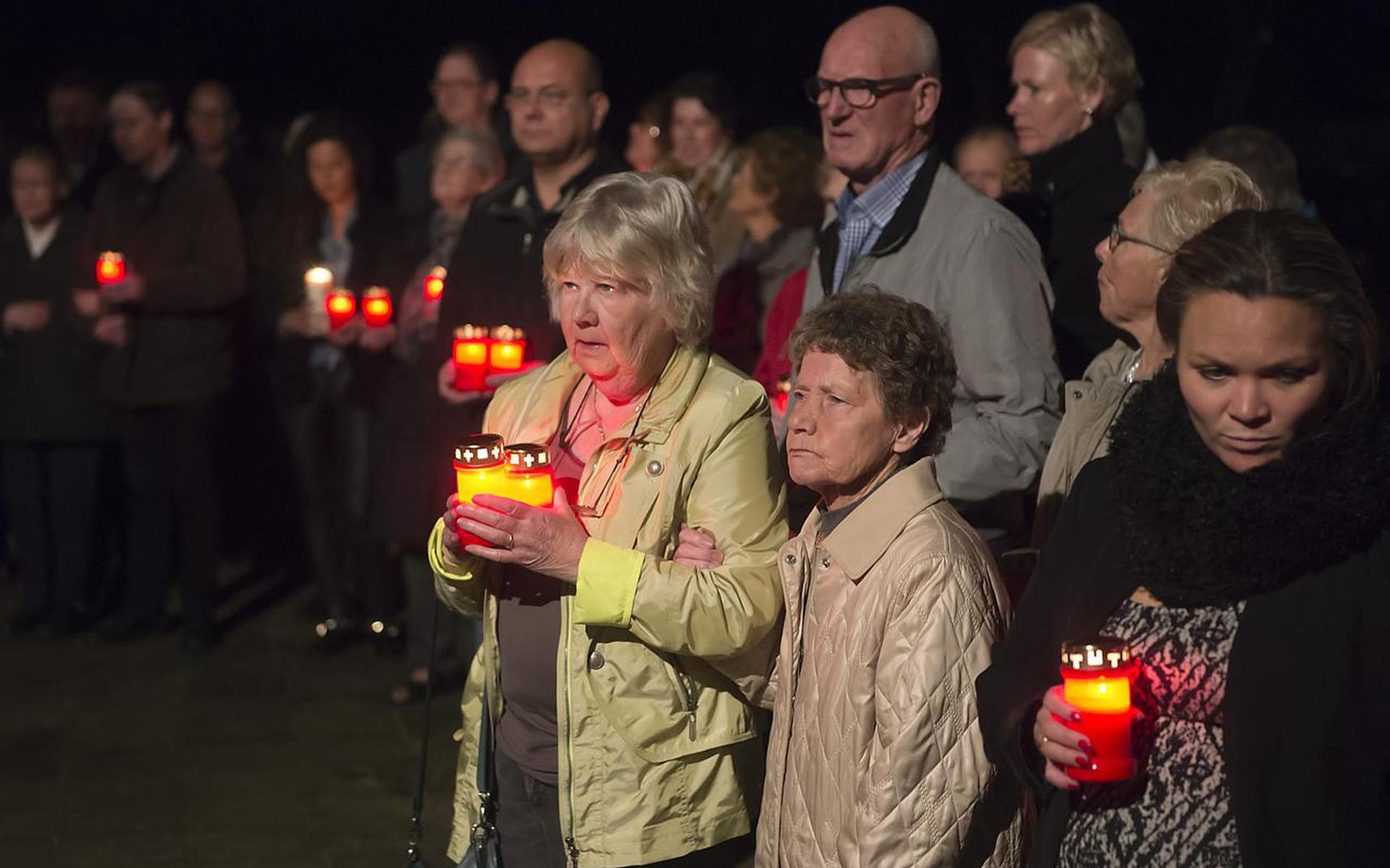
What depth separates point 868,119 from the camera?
4.11 meters

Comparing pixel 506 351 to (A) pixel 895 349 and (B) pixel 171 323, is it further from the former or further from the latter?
(B) pixel 171 323

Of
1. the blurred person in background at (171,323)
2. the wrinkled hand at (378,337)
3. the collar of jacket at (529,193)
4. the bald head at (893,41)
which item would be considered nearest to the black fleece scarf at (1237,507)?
the bald head at (893,41)

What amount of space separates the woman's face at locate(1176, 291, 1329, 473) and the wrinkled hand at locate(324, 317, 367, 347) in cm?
466

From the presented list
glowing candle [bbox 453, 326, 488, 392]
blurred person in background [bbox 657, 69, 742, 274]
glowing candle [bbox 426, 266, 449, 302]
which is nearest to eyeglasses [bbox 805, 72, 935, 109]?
glowing candle [bbox 453, 326, 488, 392]

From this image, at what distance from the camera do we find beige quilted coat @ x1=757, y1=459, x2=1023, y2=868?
277 cm

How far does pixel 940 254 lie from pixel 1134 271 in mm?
597

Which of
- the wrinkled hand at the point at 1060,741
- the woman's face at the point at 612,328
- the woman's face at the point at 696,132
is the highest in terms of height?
the woman's face at the point at 696,132

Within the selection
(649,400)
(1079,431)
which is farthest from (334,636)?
(1079,431)

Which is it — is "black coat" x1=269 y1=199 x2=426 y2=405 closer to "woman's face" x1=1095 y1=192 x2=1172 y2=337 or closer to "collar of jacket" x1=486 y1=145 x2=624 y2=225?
"collar of jacket" x1=486 y1=145 x2=624 y2=225

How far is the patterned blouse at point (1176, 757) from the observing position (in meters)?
2.40

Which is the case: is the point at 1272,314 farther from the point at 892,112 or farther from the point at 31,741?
the point at 31,741

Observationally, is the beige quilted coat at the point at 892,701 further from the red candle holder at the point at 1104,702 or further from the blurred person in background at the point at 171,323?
the blurred person in background at the point at 171,323

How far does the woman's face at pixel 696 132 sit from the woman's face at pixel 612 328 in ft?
11.6

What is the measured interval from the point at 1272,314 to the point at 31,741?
16.7ft
